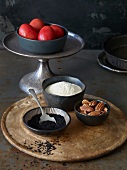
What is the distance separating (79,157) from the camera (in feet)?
2.88

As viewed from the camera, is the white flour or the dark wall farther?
the dark wall

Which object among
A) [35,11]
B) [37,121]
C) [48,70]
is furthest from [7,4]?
[37,121]

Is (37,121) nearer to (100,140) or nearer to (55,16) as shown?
(100,140)

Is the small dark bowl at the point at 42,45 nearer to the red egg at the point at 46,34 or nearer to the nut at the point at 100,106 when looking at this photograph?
the red egg at the point at 46,34

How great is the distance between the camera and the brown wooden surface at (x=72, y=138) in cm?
89

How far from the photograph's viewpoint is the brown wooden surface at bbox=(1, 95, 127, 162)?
89cm

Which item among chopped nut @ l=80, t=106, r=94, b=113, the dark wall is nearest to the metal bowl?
the dark wall

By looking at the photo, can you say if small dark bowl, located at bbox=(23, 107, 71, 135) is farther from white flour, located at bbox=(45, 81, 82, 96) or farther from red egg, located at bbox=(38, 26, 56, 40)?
red egg, located at bbox=(38, 26, 56, 40)

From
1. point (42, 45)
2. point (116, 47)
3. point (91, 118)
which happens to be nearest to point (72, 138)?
point (91, 118)

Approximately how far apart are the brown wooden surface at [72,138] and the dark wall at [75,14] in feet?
1.66

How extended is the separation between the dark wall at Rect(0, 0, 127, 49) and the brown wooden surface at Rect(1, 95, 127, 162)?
0.51 meters

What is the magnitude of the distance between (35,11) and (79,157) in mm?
708

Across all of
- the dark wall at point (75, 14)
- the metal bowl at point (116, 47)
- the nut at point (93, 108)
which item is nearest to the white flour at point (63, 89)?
the nut at point (93, 108)

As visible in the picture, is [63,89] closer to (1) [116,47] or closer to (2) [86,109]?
(2) [86,109]
